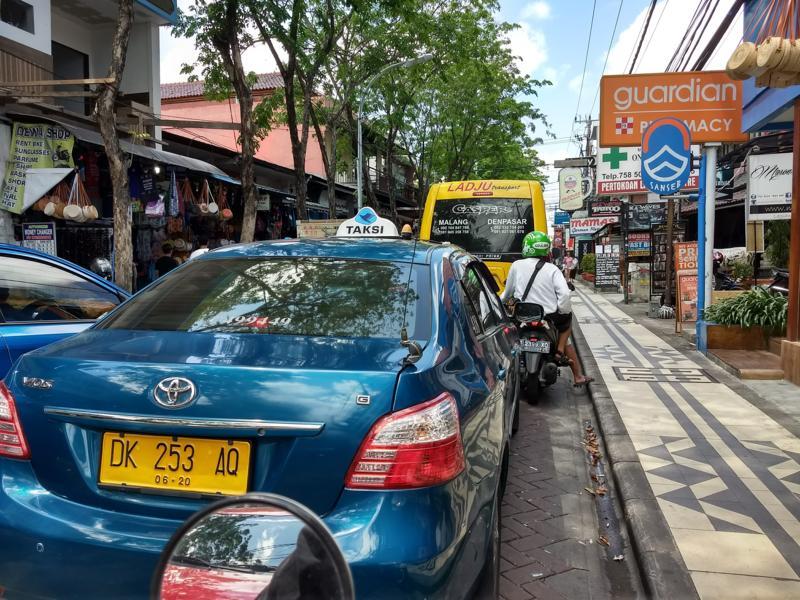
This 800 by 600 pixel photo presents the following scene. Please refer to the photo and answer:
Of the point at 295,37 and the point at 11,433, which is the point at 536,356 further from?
the point at 295,37

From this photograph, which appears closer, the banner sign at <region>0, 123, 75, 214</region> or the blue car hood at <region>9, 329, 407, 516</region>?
the blue car hood at <region>9, 329, 407, 516</region>

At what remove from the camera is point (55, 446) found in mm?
2031

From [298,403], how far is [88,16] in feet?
44.4

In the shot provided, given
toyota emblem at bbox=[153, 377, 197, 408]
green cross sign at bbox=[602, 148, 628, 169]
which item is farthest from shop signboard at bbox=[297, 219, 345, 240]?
toyota emblem at bbox=[153, 377, 197, 408]

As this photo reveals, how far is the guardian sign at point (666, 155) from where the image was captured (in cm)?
921

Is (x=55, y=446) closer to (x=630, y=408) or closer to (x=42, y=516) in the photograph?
(x=42, y=516)

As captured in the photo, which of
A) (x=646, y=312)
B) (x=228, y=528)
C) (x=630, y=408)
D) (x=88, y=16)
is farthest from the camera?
(x=646, y=312)

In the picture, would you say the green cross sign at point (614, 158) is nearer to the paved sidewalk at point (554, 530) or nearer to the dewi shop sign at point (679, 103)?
the dewi shop sign at point (679, 103)

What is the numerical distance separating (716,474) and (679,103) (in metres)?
6.49

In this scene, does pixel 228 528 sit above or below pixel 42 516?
above

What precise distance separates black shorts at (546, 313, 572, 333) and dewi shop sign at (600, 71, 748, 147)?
3995 millimetres

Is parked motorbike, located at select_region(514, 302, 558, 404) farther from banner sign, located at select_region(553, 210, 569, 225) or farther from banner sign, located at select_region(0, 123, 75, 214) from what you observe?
banner sign, located at select_region(553, 210, 569, 225)

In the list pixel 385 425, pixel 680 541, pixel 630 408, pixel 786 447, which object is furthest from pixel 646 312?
pixel 385 425

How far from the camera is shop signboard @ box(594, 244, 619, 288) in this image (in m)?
25.3
